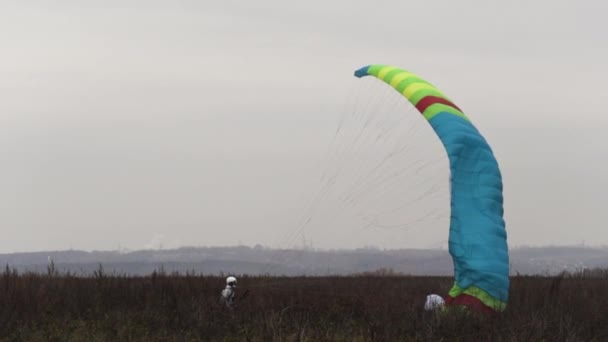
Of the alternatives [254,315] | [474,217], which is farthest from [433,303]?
[254,315]

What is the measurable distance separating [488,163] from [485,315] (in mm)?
2996

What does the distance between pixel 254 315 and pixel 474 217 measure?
15.5 feet

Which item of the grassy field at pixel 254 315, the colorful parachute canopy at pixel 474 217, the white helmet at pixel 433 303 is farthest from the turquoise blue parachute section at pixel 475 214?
the grassy field at pixel 254 315

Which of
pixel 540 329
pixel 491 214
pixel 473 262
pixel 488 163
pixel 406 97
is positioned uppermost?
pixel 406 97

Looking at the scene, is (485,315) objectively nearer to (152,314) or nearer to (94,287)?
(152,314)

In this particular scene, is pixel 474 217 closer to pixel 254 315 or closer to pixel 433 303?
pixel 433 303

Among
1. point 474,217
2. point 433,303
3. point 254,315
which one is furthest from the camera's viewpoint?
point 433,303

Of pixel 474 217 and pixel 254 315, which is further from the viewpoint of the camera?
→ pixel 254 315

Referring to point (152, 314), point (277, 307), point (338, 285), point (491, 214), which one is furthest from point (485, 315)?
point (338, 285)

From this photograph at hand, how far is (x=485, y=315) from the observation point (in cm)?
1373

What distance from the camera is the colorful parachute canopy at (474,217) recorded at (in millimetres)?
14195

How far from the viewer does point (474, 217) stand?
1430 cm

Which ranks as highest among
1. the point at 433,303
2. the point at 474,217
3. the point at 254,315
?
the point at 474,217

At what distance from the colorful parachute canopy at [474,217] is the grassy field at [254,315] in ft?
2.38
